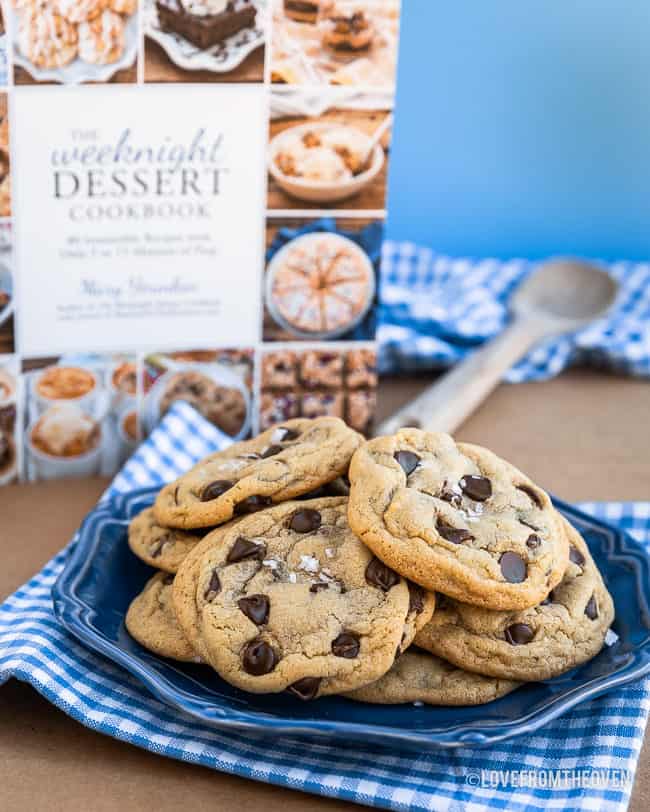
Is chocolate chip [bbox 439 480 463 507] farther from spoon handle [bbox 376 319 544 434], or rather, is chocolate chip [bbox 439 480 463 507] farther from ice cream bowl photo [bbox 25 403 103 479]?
ice cream bowl photo [bbox 25 403 103 479]

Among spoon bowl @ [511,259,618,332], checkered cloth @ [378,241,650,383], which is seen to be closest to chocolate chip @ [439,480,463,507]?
checkered cloth @ [378,241,650,383]

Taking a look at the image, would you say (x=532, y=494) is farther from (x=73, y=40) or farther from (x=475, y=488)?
(x=73, y=40)

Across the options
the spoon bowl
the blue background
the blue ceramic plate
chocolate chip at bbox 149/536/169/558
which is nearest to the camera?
the blue ceramic plate

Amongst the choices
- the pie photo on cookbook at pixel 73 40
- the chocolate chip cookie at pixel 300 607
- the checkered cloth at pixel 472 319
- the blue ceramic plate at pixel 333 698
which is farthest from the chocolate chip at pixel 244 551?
the checkered cloth at pixel 472 319

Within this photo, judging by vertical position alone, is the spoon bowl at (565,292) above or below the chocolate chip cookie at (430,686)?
above

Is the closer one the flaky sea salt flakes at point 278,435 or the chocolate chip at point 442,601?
the chocolate chip at point 442,601

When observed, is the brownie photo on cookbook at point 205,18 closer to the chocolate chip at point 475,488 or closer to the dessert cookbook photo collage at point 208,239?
the dessert cookbook photo collage at point 208,239

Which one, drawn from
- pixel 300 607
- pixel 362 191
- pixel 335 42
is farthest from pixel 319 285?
pixel 300 607
